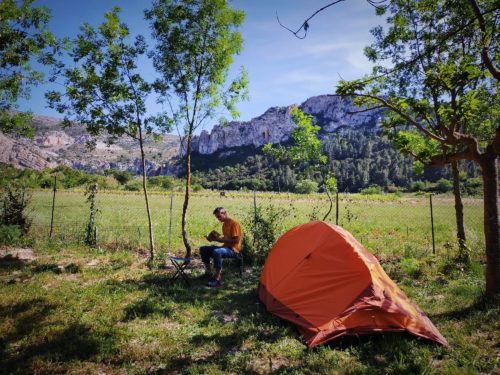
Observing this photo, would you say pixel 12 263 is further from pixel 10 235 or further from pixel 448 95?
pixel 448 95

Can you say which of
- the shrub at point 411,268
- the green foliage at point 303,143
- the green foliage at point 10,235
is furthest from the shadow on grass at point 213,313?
the green foliage at point 10,235

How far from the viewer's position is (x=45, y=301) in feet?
20.3

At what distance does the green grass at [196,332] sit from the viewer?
162 inches

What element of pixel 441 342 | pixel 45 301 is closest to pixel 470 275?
pixel 441 342

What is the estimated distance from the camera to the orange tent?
4641 millimetres

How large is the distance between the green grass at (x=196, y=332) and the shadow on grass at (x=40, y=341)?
0.6 inches

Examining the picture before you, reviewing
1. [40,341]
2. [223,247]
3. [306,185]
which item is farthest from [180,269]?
[306,185]

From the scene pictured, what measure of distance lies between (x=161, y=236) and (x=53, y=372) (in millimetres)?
9547

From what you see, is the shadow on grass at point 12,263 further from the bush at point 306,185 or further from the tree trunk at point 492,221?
the bush at point 306,185

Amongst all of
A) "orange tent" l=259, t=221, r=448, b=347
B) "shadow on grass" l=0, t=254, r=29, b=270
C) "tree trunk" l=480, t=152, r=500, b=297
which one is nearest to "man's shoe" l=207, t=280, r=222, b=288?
"orange tent" l=259, t=221, r=448, b=347

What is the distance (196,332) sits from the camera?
521 centimetres

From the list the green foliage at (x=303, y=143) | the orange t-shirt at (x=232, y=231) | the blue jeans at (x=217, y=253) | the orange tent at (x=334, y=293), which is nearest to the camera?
the orange tent at (x=334, y=293)

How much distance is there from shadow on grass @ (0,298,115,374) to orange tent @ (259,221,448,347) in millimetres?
3145

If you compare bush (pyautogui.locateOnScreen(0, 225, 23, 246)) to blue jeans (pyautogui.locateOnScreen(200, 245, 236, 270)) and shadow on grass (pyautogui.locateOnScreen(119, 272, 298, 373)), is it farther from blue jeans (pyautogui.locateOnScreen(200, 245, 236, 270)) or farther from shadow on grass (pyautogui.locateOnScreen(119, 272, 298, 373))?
blue jeans (pyautogui.locateOnScreen(200, 245, 236, 270))
